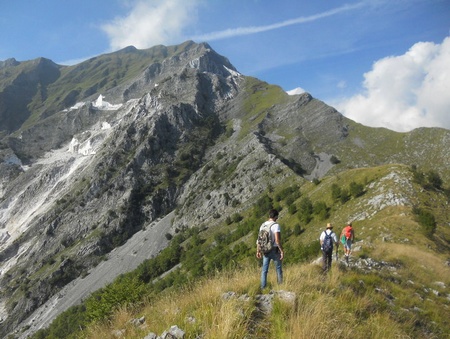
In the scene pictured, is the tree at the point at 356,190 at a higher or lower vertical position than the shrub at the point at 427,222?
higher

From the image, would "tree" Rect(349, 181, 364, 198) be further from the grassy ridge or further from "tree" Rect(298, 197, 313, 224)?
the grassy ridge

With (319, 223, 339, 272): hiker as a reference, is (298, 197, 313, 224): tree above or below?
below

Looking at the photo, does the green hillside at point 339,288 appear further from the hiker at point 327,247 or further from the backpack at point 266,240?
the backpack at point 266,240

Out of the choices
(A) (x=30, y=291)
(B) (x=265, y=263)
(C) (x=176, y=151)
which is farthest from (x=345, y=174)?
(C) (x=176, y=151)

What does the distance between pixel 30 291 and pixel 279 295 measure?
127699 mm

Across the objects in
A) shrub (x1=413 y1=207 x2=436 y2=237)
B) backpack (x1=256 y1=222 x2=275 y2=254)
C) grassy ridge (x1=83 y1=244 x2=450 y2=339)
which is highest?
backpack (x1=256 y1=222 x2=275 y2=254)

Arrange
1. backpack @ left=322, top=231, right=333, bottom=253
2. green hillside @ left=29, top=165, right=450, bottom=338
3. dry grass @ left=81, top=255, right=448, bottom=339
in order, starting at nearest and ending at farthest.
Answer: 1. dry grass @ left=81, top=255, right=448, bottom=339
2. green hillside @ left=29, top=165, right=450, bottom=338
3. backpack @ left=322, top=231, right=333, bottom=253

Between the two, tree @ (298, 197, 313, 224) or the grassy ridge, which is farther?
tree @ (298, 197, 313, 224)

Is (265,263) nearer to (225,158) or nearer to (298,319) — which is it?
(298,319)

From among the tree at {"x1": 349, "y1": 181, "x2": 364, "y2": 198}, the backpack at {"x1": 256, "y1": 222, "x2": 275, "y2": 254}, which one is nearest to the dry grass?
the backpack at {"x1": 256, "y1": 222, "x2": 275, "y2": 254}

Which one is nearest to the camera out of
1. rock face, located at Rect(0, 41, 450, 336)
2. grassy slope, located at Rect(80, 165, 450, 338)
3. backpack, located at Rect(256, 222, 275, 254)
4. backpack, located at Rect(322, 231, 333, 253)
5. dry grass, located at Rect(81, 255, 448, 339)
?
dry grass, located at Rect(81, 255, 448, 339)

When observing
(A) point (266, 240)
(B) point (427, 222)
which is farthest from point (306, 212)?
(A) point (266, 240)

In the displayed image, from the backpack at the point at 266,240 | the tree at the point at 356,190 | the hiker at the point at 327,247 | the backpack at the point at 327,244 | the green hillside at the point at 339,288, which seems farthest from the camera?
the tree at the point at 356,190

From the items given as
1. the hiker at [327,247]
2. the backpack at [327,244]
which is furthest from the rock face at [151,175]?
the backpack at [327,244]
